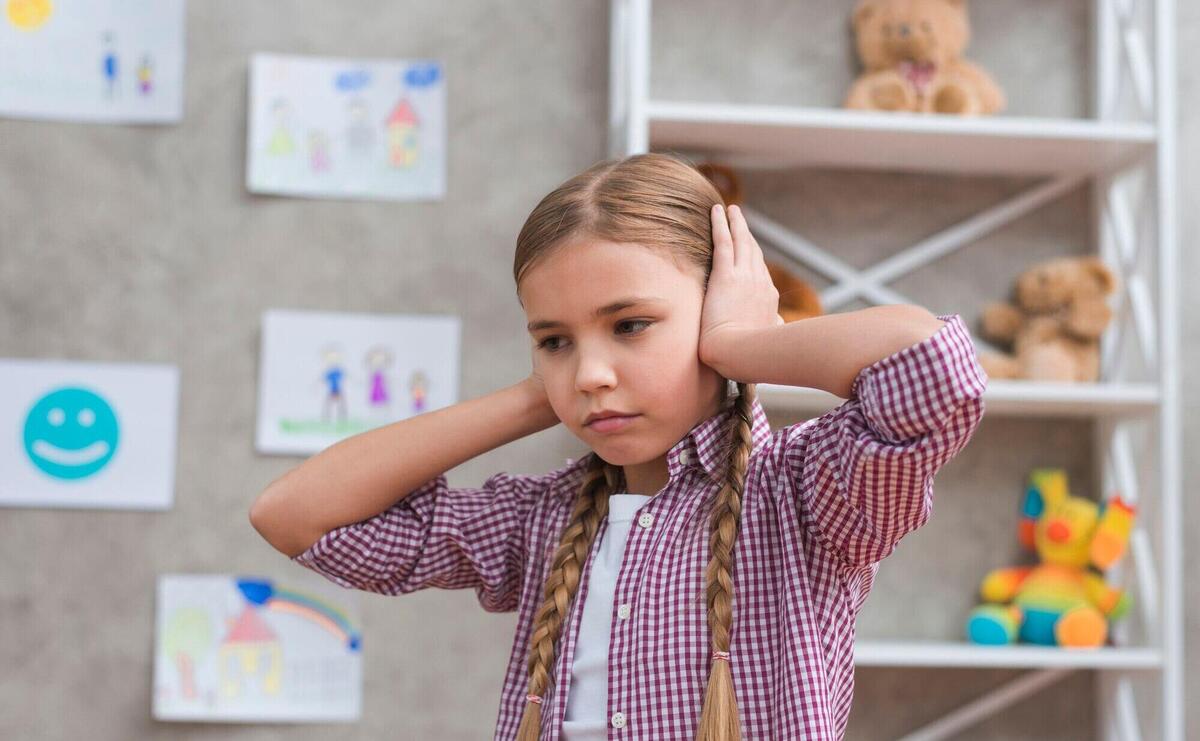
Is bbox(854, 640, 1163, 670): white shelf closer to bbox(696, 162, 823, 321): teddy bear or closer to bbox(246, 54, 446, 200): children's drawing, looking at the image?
bbox(696, 162, 823, 321): teddy bear

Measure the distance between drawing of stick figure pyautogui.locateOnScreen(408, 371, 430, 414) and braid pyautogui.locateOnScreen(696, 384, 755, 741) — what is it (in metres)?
0.90

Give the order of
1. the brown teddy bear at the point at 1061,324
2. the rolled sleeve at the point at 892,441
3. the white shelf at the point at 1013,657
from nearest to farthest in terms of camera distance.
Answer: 1. the rolled sleeve at the point at 892,441
2. the white shelf at the point at 1013,657
3. the brown teddy bear at the point at 1061,324

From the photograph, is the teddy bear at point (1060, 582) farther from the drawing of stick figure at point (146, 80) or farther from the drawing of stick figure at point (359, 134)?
the drawing of stick figure at point (146, 80)

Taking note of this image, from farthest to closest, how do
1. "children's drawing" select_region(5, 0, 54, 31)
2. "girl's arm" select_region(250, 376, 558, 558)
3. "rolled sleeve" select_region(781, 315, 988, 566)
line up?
1. "children's drawing" select_region(5, 0, 54, 31)
2. "girl's arm" select_region(250, 376, 558, 558)
3. "rolled sleeve" select_region(781, 315, 988, 566)

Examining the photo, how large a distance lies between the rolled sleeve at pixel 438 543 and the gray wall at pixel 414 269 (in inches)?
27.4

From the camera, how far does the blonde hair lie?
32.5 inches

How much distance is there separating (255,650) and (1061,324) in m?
1.21

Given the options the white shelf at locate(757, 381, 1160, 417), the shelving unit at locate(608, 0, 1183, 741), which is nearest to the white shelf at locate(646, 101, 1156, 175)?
the shelving unit at locate(608, 0, 1183, 741)

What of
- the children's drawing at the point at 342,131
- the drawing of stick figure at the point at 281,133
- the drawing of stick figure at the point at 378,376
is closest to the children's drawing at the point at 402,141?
the children's drawing at the point at 342,131

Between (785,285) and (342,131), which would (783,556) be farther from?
(342,131)

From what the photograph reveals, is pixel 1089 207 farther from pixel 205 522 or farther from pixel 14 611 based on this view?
pixel 14 611

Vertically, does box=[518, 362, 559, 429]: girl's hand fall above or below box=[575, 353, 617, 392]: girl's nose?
below

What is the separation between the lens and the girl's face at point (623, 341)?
0.83m

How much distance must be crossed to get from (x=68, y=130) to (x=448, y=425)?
3.50 ft
